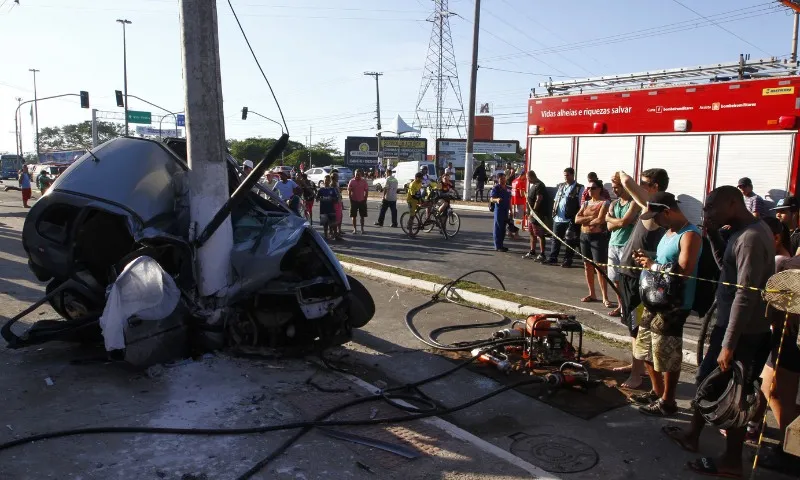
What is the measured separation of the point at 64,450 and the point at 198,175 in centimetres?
265

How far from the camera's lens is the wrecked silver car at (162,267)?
4922mm

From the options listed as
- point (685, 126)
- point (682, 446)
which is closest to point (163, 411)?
point (682, 446)

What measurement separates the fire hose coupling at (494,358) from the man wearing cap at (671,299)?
128 cm

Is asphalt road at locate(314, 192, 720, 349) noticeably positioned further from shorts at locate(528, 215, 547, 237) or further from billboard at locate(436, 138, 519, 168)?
billboard at locate(436, 138, 519, 168)

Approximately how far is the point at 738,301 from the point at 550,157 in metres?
8.98

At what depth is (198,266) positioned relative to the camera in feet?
17.6

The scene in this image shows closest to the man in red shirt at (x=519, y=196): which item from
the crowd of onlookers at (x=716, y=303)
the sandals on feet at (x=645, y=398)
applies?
the crowd of onlookers at (x=716, y=303)

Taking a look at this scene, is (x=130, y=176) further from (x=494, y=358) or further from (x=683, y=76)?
(x=683, y=76)

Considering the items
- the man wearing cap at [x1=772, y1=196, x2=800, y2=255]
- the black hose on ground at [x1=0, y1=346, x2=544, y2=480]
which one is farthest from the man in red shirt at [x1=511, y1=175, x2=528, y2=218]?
→ the black hose on ground at [x1=0, y1=346, x2=544, y2=480]

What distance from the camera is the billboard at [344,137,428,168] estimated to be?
6075cm

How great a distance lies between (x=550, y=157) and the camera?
12258 mm

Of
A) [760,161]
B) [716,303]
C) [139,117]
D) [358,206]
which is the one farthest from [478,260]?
[139,117]

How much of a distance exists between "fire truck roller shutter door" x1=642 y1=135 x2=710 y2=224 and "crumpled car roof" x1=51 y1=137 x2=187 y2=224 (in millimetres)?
7980

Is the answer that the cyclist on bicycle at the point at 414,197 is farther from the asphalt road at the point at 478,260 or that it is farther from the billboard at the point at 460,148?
the billboard at the point at 460,148
